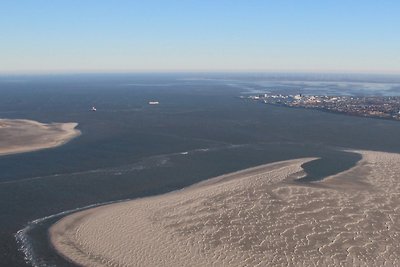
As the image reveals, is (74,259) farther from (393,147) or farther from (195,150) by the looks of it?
(393,147)

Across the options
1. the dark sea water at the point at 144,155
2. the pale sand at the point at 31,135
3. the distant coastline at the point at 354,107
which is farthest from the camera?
the distant coastline at the point at 354,107

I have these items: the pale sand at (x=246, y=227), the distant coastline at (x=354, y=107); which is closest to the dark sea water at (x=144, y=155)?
the pale sand at (x=246, y=227)

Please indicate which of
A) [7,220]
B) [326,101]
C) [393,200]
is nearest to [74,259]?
[7,220]

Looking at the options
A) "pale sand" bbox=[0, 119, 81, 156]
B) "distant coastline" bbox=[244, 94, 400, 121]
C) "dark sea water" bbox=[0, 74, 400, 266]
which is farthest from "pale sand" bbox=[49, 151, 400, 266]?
"distant coastline" bbox=[244, 94, 400, 121]

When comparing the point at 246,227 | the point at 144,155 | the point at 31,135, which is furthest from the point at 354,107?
the point at 246,227

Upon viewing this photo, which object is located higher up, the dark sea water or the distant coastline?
the distant coastline

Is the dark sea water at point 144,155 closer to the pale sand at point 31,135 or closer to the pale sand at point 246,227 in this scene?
the pale sand at point 246,227

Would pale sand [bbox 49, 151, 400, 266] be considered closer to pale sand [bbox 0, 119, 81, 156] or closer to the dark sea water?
the dark sea water
